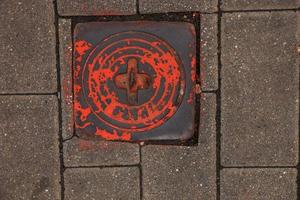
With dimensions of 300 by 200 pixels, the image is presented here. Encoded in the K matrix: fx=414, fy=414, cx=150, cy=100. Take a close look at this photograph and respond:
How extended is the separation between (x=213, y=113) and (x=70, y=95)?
33.4 inches

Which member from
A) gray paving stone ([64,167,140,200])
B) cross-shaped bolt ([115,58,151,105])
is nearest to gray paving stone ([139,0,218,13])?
cross-shaped bolt ([115,58,151,105])

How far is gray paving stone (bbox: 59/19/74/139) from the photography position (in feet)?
7.92

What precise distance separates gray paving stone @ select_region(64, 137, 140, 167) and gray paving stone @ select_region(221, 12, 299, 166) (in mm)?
549

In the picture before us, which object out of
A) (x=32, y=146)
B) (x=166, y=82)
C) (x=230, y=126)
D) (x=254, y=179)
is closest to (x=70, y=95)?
(x=32, y=146)

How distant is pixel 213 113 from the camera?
95.3 inches

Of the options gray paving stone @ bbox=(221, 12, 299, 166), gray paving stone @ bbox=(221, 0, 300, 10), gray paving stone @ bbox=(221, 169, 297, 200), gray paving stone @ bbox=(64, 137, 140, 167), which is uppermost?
gray paving stone @ bbox=(221, 0, 300, 10)

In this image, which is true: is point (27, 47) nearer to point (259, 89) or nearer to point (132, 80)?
point (132, 80)

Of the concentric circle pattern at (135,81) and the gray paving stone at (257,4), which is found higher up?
the gray paving stone at (257,4)

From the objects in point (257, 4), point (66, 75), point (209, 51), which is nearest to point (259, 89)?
point (209, 51)

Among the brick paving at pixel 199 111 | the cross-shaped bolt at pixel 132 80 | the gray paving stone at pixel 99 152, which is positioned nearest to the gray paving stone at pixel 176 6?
Result: the brick paving at pixel 199 111

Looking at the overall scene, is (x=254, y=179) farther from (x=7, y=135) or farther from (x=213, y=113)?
(x=7, y=135)

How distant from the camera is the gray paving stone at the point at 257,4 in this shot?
7.68 ft

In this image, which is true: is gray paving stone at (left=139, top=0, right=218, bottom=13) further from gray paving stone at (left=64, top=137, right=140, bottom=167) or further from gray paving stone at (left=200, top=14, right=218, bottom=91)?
gray paving stone at (left=64, top=137, right=140, bottom=167)

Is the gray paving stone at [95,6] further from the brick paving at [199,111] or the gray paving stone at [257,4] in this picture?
the gray paving stone at [257,4]
